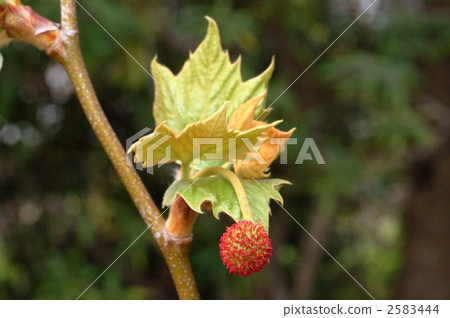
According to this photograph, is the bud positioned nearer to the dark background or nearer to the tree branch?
the tree branch

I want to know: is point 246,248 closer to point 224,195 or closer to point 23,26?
point 224,195

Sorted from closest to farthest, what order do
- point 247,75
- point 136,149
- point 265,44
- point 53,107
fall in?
1. point 136,149
2. point 247,75
3. point 53,107
4. point 265,44

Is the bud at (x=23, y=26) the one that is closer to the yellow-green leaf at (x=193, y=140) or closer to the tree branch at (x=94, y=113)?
the tree branch at (x=94, y=113)

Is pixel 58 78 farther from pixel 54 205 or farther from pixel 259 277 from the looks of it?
pixel 259 277

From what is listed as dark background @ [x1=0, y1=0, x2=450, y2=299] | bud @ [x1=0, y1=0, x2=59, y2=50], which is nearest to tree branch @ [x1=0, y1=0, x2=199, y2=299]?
bud @ [x1=0, y1=0, x2=59, y2=50]

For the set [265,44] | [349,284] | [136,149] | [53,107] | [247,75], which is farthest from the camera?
[349,284]

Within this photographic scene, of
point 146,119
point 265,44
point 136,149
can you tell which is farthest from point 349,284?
point 136,149

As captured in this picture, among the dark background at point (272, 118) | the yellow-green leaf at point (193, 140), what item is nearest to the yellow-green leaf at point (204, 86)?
the yellow-green leaf at point (193, 140)
